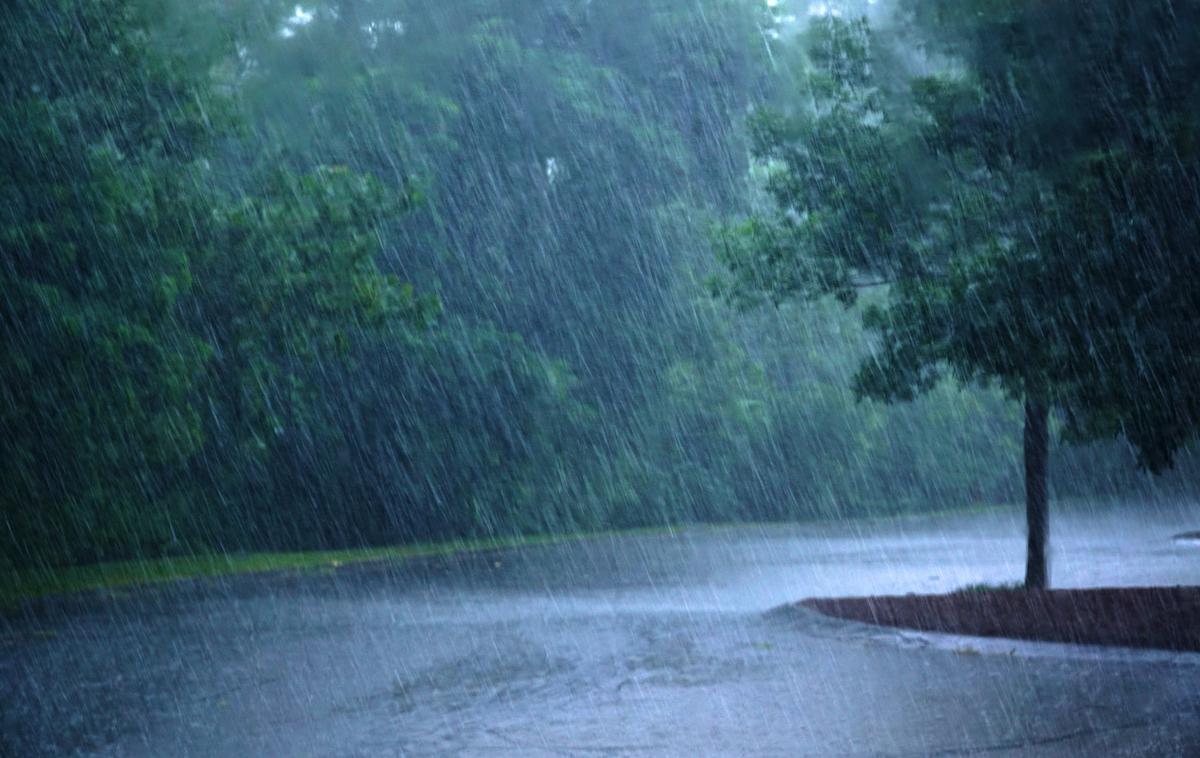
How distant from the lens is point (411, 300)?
85.3 ft

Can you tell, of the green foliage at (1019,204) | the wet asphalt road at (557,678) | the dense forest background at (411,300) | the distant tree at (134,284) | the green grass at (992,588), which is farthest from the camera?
the dense forest background at (411,300)

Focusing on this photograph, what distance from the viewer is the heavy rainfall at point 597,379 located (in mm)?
9930

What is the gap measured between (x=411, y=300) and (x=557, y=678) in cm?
1559

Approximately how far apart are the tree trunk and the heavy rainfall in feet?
0.16

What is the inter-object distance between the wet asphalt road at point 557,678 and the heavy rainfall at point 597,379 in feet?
0.23

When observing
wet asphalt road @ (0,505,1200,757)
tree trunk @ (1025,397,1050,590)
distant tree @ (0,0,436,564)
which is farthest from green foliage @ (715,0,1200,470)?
distant tree @ (0,0,436,564)

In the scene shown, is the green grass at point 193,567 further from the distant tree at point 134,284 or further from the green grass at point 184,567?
the distant tree at point 134,284

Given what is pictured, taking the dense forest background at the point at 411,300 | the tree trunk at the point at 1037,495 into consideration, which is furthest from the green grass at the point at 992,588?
the dense forest background at the point at 411,300

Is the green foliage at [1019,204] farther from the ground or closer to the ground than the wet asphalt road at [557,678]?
farther from the ground

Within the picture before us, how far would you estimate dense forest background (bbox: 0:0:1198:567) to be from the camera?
758 inches

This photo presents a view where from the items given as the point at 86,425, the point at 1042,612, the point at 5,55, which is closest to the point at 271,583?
the point at 86,425

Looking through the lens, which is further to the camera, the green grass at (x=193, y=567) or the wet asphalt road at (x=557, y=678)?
the green grass at (x=193, y=567)

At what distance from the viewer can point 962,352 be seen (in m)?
12.1

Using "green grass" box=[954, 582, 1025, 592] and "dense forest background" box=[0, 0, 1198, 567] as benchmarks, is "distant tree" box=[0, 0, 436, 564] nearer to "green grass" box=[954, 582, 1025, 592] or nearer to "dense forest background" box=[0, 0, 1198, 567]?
"dense forest background" box=[0, 0, 1198, 567]
